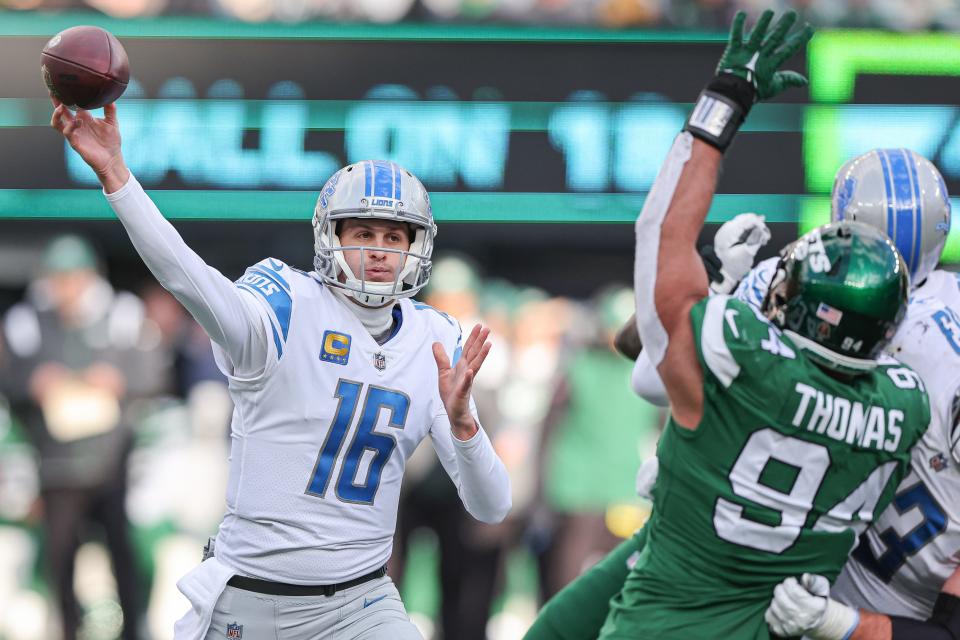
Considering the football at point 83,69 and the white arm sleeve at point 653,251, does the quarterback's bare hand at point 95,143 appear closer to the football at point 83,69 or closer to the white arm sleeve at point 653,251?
the football at point 83,69

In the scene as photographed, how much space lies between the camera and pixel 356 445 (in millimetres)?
3338

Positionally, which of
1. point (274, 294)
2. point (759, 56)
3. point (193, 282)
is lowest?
point (274, 294)

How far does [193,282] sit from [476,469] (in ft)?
2.70

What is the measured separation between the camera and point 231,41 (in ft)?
19.8

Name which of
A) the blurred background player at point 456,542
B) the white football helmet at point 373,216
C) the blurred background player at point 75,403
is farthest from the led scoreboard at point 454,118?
the white football helmet at point 373,216

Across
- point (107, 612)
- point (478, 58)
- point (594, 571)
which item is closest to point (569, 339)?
point (478, 58)

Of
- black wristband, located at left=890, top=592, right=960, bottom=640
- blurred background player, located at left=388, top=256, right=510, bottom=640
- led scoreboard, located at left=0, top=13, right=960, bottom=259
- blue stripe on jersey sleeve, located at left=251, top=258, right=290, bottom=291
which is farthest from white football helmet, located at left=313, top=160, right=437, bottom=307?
blurred background player, located at left=388, top=256, right=510, bottom=640

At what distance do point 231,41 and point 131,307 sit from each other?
132 centimetres

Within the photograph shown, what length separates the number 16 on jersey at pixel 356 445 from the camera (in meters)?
3.31

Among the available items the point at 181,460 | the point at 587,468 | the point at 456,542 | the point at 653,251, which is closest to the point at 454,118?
the point at 587,468

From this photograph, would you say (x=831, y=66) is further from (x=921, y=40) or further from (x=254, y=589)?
(x=254, y=589)

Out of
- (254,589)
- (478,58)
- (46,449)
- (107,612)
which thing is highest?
(478,58)

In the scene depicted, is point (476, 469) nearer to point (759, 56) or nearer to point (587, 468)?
point (759, 56)

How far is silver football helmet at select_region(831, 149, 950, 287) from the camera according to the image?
10.5 feet
